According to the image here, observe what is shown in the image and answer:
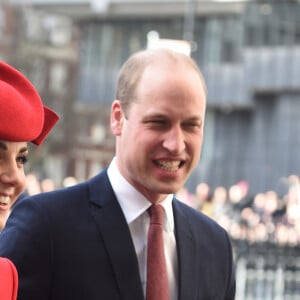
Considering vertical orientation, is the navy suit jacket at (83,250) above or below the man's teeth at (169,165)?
below

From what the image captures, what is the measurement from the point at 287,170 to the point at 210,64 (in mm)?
7718

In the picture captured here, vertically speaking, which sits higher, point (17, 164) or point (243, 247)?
point (17, 164)

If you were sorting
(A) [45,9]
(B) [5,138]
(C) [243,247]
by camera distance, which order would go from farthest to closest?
Answer: 1. (A) [45,9]
2. (C) [243,247]
3. (B) [5,138]

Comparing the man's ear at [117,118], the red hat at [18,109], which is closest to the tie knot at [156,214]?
the man's ear at [117,118]

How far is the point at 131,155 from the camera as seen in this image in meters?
3.29

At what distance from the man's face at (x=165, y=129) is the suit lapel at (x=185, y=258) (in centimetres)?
24

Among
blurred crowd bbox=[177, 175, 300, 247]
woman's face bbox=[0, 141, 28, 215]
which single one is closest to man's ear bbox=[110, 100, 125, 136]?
woman's face bbox=[0, 141, 28, 215]

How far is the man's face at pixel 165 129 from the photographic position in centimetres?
323

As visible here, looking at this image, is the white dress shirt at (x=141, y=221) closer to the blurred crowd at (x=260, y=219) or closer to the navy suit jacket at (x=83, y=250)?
the navy suit jacket at (x=83, y=250)

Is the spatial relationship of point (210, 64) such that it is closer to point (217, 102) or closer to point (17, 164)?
point (217, 102)

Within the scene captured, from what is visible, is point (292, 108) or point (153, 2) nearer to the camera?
point (292, 108)

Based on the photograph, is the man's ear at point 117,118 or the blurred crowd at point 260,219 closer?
the man's ear at point 117,118

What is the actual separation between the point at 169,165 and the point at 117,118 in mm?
272

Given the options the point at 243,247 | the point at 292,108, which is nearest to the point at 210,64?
the point at 292,108
